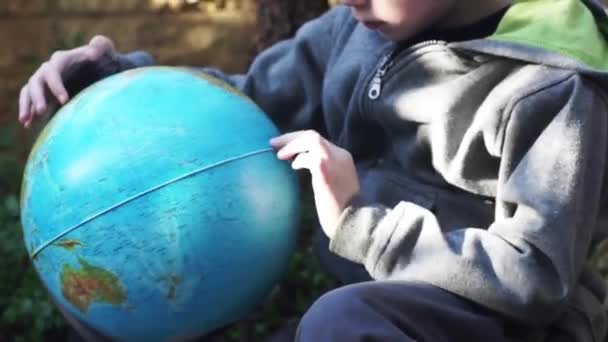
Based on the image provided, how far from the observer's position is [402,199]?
7.48 ft

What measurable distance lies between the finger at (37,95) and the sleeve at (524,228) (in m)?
0.85

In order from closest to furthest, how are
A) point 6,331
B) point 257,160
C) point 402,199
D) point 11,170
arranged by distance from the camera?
point 257,160 < point 402,199 < point 6,331 < point 11,170

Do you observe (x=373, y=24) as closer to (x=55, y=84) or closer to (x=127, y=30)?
(x=55, y=84)

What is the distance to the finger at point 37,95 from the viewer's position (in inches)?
96.6

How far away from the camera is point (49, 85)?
2475 millimetres

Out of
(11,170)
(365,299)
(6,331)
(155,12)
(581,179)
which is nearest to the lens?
(365,299)

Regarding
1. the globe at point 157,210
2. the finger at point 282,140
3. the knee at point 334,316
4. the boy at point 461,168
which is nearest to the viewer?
the knee at point 334,316

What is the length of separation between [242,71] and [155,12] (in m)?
0.46

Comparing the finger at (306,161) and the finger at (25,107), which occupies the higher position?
the finger at (306,161)

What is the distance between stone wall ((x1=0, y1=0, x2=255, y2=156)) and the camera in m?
4.36

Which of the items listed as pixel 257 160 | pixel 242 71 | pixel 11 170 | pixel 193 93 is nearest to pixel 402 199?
pixel 257 160

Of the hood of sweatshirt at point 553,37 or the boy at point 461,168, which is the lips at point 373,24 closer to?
the boy at point 461,168

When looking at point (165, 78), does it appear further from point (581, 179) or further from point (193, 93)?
point (581, 179)

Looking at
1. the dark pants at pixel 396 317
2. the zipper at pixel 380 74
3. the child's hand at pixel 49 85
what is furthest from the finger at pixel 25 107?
the dark pants at pixel 396 317
